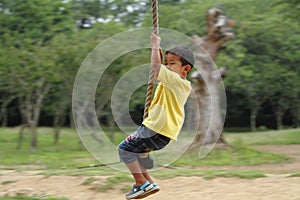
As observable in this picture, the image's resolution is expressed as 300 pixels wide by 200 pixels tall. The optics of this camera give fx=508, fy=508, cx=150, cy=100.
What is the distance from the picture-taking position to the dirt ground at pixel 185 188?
22.9 ft

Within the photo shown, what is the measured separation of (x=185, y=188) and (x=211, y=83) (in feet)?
19.0

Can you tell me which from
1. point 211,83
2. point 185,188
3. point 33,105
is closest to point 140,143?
point 185,188

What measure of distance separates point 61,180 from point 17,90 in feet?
32.0

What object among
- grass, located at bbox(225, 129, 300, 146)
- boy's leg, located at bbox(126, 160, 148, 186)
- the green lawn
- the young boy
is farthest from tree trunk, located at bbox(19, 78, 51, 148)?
the young boy

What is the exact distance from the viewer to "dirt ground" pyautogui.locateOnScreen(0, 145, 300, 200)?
22.9 ft

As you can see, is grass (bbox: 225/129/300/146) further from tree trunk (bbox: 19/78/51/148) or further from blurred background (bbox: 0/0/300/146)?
tree trunk (bbox: 19/78/51/148)

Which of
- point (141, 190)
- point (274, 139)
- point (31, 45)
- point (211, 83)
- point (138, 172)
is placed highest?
point (31, 45)

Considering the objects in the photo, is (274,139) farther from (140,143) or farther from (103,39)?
(140,143)

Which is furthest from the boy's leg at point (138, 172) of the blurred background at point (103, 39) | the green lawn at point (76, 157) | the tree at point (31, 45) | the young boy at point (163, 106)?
the tree at point (31, 45)

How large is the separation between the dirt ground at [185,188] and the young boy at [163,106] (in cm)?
240

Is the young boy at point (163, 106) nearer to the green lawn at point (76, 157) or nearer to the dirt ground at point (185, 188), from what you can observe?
the dirt ground at point (185, 188)

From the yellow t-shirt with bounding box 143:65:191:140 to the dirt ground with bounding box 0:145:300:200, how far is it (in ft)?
8.41

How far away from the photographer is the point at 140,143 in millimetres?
4750

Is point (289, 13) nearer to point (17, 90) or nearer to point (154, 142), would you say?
point (17, 90)
